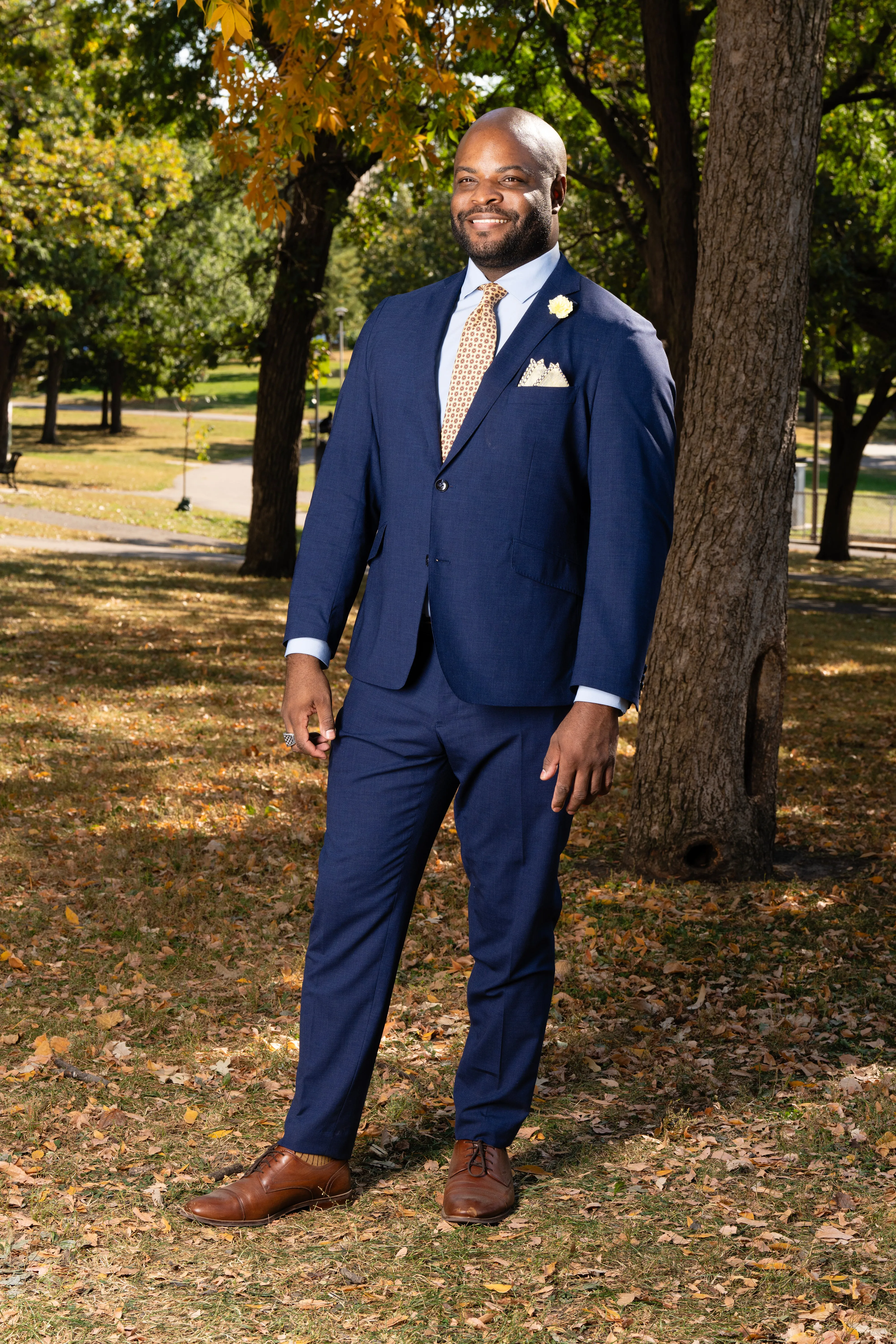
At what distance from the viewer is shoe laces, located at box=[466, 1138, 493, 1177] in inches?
130

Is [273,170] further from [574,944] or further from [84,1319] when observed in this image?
[84,1319]

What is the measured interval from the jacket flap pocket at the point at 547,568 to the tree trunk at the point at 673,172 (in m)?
6.36

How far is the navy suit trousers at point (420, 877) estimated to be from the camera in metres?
3.07

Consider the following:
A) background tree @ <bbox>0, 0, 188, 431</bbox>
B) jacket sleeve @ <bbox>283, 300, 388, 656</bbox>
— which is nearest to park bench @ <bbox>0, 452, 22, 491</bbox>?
background tree @ <bbox>0, 0, 188, 431</bbox>

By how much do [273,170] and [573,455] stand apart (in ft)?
19.4

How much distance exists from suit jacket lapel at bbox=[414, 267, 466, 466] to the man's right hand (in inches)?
21.5

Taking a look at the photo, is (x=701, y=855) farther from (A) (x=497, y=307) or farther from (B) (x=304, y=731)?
(A) (x=497, y=307)

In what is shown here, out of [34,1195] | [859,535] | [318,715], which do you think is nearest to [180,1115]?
[34,1195]

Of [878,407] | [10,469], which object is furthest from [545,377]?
[10,469]

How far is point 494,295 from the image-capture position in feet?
10.1

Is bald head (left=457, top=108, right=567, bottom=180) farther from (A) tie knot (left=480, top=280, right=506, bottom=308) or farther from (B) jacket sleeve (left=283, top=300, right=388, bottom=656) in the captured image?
(B) jacket sleeve (left=283, top=300, right=388, bottom=656)

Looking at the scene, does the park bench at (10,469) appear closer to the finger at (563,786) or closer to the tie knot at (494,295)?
the tie knot at (494,295)

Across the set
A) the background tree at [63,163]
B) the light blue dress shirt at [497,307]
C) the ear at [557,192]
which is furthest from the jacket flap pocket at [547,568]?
the background tree at [63,163]

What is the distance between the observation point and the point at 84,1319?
286cm
